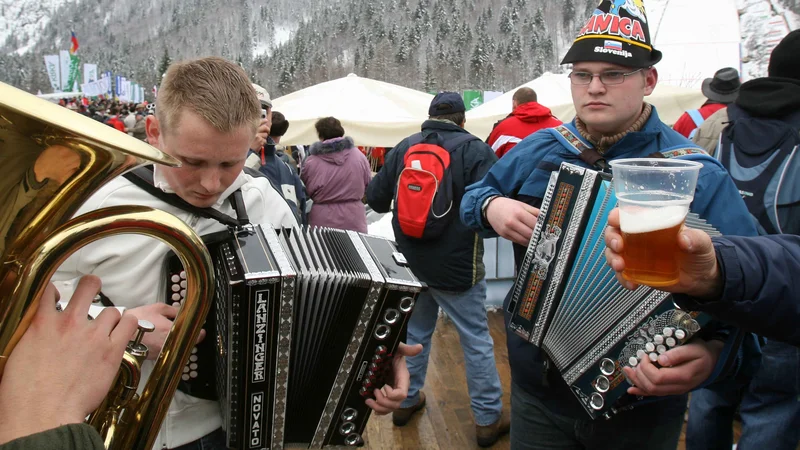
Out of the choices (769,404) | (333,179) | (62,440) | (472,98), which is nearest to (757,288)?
(62,440)

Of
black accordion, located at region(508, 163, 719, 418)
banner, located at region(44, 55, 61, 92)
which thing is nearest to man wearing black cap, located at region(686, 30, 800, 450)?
black accordion, located at region(508, 163, 719, 418)

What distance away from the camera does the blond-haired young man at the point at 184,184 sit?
145 cm

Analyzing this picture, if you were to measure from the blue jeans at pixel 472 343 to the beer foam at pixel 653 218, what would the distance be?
2428 mm

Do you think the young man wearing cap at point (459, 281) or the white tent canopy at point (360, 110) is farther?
the white tent canopy at point (360, 110)

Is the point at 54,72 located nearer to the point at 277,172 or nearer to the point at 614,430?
the point at 277,172

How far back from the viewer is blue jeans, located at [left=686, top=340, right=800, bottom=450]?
7.91 feet

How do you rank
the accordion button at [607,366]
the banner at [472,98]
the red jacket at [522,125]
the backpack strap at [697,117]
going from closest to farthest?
1. the accordion button at [607,366]
2. the backpack strap at [697,117]
3. the red jacket at [522,125]
4. the banner at [472,98]

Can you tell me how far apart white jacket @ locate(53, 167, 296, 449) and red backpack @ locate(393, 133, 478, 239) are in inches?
70.7

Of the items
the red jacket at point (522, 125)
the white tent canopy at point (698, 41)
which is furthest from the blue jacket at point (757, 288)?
the white tent canopy at point (698, 41)

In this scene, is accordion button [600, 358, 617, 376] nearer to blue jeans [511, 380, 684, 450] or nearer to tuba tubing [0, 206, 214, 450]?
blue jeans [511, 380, 684, 450]

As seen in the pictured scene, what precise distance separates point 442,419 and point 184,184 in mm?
2794

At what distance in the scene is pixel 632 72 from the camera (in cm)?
177

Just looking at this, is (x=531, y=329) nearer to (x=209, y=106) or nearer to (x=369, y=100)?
(x=209, y=106)

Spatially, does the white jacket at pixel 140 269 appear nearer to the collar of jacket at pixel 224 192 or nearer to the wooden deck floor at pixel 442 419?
the collar of jacket at pixel 224 192
